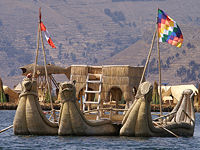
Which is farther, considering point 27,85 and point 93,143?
point 27,85

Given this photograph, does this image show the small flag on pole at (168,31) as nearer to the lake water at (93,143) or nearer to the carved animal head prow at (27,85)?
the lake water at (93,143)

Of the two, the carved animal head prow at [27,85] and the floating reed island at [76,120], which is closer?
the floating reed island at [76,120]

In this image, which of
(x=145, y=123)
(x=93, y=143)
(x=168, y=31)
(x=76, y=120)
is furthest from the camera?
(x=168, y=31)

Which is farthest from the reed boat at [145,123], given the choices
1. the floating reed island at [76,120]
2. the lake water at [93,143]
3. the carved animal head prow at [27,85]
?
the carved animal head prow at [27,85]

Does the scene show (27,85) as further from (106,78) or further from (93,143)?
(106,78)

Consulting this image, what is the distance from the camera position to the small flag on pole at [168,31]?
164 feet

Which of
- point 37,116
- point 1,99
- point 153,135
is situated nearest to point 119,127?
point 153,135

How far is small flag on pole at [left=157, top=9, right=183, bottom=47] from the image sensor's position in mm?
50094

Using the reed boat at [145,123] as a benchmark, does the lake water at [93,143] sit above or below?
below

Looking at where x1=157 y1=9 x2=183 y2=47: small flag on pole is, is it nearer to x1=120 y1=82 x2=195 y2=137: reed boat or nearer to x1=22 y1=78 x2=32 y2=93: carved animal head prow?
x1=120 y1=82 x2=195 y2=137: reed boat

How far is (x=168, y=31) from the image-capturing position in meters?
50.6

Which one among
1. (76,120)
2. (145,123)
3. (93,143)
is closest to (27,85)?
(76,120)

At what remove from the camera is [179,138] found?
48094 millimetres

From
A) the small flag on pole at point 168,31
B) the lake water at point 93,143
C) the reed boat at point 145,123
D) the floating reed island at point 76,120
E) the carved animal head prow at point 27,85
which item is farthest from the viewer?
the small flag on pole at point 168,31
